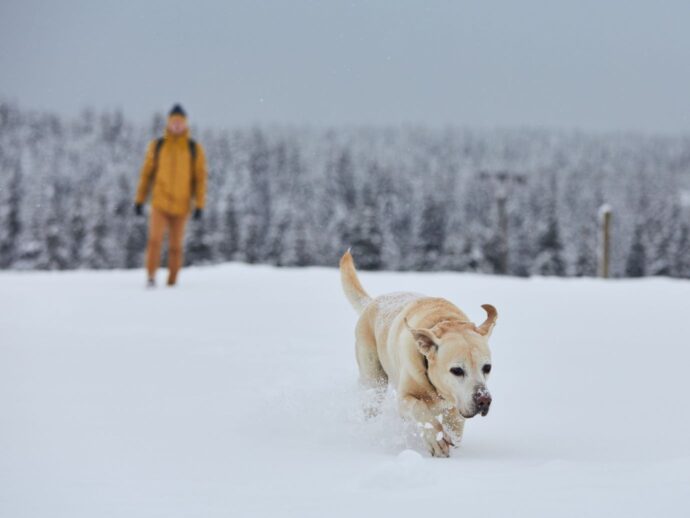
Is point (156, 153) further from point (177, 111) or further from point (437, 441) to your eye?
point (437, 441)

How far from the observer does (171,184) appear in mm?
9703

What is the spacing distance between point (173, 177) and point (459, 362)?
7.45 metres

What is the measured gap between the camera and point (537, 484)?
89.8 inches

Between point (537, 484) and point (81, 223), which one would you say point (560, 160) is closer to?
point (81, 223)

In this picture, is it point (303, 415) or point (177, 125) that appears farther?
point (177, 125)

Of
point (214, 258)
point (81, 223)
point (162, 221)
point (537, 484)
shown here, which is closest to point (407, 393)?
point (537, 484)

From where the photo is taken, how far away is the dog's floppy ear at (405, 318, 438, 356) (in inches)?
126

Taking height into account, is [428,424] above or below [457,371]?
below

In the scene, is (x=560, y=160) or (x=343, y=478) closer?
(x=343, y=478)

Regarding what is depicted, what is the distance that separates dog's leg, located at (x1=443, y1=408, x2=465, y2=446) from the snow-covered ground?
69 millimetres

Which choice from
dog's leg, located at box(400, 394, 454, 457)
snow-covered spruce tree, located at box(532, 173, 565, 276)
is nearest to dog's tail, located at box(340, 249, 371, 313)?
dog's leg, located at box(400, 394, 454, 457)

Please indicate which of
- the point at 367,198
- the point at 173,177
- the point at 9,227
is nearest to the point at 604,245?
the point at 173,177

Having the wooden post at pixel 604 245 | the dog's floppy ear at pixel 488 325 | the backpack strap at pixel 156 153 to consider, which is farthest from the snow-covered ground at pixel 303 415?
the wooden post at pixel 604 245

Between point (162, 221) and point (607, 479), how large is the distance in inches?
328
